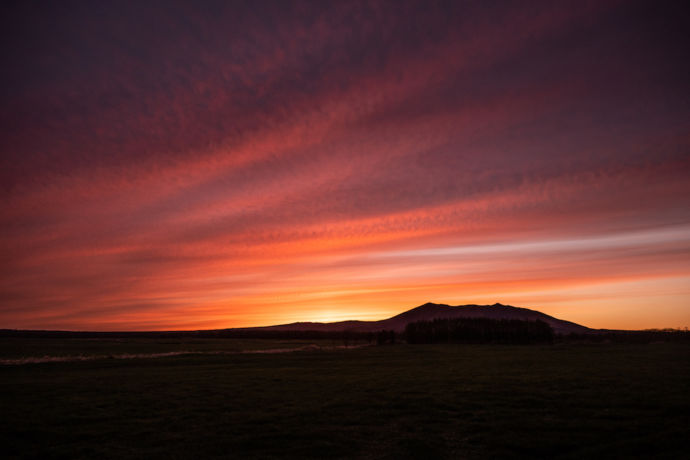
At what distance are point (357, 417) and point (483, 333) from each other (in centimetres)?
16285

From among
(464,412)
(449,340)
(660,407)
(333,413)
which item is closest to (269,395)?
(333,413)

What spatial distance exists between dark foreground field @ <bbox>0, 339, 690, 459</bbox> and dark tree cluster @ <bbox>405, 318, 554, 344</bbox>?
137m

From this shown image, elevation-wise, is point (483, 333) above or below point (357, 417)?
above

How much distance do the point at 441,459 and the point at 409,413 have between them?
7.94 meters

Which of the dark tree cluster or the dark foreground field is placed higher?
the dark tree cluster

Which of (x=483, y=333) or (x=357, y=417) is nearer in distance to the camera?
(x=357, y=417)

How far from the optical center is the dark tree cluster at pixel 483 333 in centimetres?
16525

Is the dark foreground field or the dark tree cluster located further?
the dark tree cluster

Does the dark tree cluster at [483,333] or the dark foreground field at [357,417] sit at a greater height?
the dark tree cluster at [483,333]

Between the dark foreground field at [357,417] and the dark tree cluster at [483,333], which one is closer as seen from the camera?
the dark foreground field at [357,417]

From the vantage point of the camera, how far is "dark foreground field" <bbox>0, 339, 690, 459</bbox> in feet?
55.0

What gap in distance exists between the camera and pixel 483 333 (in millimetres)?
171625

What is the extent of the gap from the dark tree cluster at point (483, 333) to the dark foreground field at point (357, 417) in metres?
137

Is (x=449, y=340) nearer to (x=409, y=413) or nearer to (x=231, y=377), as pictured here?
(x=231, y=377)
